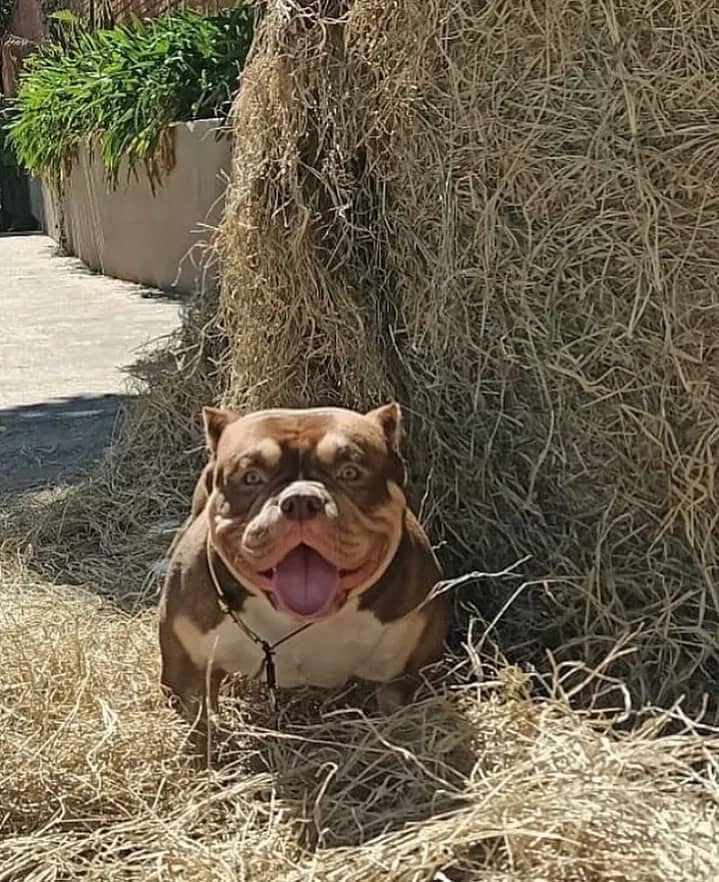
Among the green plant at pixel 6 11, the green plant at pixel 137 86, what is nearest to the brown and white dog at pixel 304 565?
the green plant at pixel 137 86

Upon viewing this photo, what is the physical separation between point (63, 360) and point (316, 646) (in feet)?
18.2

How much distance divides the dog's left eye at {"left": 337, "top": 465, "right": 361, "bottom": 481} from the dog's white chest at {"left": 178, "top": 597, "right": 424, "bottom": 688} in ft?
0.83

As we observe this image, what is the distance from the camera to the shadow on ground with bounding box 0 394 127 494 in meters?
5.04

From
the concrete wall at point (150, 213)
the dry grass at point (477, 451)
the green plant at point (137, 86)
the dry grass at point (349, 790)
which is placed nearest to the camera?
the dry grass at point (349, 790)

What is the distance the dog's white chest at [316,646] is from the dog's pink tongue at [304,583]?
0.13m

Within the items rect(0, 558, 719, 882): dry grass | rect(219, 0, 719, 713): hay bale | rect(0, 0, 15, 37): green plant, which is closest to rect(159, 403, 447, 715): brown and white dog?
rect(0, 558, 719, 882): dry grass

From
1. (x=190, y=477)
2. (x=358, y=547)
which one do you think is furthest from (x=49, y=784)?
(x=190, y=477)

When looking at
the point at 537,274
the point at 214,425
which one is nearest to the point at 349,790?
the point at 214,425

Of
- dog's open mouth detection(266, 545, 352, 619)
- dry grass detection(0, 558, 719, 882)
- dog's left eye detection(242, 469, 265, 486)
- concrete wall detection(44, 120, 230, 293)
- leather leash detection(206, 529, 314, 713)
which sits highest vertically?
dog's left eye detection(242, 469, 265, 486)

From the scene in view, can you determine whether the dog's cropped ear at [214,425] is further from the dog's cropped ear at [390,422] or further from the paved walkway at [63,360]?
the paved walkway at [63,360]

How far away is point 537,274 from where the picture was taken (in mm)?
2969

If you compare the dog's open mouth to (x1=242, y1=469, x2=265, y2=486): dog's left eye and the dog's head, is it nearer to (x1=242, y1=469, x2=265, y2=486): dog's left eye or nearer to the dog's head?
the dog's head

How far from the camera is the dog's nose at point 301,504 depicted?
7.59ft

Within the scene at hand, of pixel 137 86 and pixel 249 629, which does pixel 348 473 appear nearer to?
pixel 249 629
